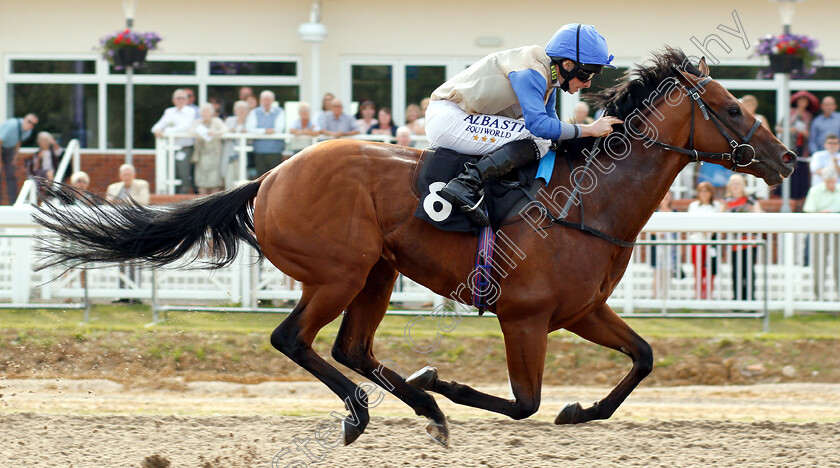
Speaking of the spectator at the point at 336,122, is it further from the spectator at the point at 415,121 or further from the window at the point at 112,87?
the window at the point at 112,87

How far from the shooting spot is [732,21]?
11781 millimetres

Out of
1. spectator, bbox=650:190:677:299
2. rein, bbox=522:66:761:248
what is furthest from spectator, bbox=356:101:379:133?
rein, bbox=522:66:761:248

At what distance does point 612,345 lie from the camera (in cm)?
455

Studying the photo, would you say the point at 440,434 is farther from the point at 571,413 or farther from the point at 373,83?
the point at 373,83

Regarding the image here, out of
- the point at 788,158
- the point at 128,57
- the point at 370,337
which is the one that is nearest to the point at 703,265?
the point at 788,158

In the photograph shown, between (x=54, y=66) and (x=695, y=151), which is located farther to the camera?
(x=54, y=66)

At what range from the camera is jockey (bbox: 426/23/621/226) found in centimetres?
411

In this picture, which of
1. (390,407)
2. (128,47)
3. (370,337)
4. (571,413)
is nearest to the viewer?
(571,413)

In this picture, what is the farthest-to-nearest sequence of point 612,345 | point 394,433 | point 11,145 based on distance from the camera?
point 11,145
point 394,433
point 612,345

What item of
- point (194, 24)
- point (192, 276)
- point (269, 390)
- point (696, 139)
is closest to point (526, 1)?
point (194, 24)

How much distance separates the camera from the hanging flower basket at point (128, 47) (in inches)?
408

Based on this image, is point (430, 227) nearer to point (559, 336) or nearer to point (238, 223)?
point (238, 223)

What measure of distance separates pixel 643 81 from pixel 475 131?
79 cm

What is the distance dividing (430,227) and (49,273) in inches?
173
